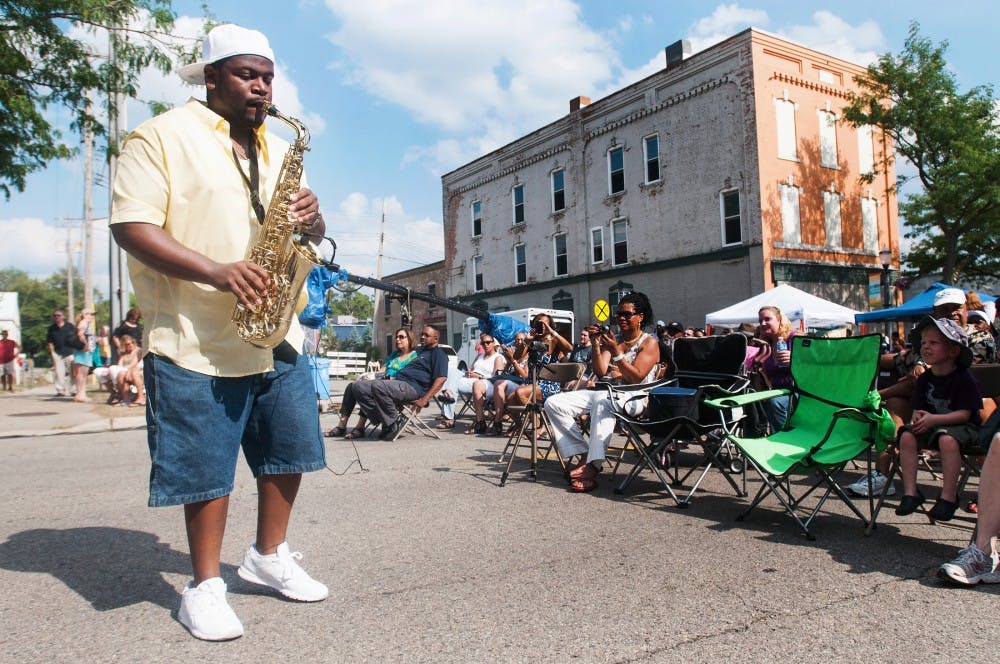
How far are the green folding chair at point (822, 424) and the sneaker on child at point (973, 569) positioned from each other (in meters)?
0.82

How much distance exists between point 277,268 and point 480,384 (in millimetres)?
7433

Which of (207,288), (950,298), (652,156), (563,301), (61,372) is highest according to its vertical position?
(652,156)

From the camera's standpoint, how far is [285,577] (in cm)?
301

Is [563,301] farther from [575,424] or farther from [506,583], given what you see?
[506,583]

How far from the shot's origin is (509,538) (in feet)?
13.4

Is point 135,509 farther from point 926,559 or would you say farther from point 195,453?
point 926,559

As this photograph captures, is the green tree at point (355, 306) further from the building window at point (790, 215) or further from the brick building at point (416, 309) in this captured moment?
the building window at point (790, 215)

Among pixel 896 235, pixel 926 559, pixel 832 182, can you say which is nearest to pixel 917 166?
pixel 832 182

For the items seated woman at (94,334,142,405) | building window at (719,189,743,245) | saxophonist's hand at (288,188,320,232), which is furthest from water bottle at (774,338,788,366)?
building window at (719,189,743,245)

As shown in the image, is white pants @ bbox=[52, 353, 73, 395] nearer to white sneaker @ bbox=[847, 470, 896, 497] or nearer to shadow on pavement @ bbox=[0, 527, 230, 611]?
shadow on pavement @ bbox=[0, 527, 230, 611]

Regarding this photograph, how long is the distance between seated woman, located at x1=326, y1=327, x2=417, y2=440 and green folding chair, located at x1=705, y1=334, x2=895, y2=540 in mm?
5596

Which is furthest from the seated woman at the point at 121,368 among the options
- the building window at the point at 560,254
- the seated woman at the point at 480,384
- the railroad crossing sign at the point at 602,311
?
the building window at the point at 560,254

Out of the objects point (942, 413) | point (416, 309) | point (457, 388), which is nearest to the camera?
point (942, 413)

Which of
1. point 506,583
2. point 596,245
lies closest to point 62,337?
point 506,583
